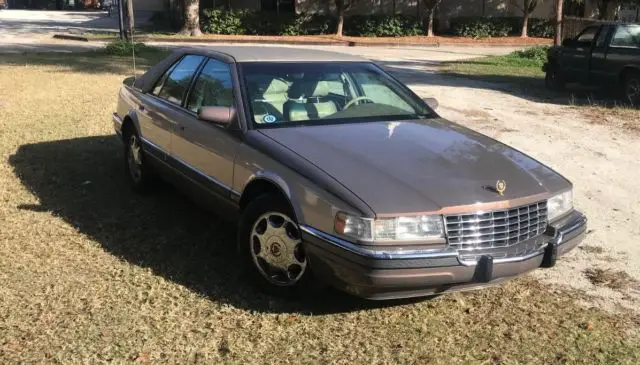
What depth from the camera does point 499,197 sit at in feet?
11.5

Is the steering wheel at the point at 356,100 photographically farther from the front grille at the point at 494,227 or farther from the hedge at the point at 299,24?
the hedge at the point at 299,24

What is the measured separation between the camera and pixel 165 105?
5371mm

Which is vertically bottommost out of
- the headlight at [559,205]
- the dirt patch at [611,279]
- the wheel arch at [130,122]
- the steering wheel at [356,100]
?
the dirt patch at [611,279]

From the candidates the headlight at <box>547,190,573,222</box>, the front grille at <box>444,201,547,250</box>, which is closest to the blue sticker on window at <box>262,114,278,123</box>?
the front grille at <box>444,201,547,250</box>

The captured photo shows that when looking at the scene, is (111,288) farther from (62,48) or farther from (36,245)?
(62,48)

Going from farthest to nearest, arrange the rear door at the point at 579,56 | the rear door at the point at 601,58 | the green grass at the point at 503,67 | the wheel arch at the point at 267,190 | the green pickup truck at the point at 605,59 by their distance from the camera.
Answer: the green grass at the point at 503,67
the rear door at the point at 579,56
the rear door at the point at 601,58
the green pickup truck at the point at 605,59
the wheel arch at the point at 267,190

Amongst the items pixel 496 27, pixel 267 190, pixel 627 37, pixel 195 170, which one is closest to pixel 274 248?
pixel 267 190

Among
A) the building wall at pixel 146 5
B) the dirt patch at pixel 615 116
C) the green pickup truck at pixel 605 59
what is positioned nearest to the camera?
the dirt patch at pixel 615 116

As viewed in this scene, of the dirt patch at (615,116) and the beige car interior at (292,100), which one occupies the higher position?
the beige car interior at (292,100)

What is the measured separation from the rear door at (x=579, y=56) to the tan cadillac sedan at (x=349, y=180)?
9.53m

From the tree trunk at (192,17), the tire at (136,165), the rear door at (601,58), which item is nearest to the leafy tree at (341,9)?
the tree trunk at (192,17)

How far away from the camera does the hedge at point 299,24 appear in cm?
2920

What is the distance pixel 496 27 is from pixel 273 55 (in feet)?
93.1

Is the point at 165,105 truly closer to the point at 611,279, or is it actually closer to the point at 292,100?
the point at 292,100
